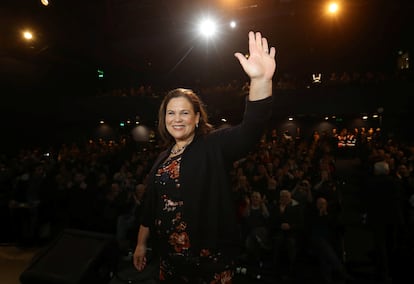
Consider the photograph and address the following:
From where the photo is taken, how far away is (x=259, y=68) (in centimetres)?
141

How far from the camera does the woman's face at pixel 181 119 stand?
5.22 ft

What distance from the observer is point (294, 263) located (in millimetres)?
4656

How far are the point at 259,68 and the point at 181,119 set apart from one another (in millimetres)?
443

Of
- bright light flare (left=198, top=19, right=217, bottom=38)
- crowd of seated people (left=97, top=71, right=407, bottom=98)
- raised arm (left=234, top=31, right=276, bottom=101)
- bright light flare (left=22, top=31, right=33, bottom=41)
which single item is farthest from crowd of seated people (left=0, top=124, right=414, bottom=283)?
crowd of seated people (left=97, top=71, right=407, bottom=98)

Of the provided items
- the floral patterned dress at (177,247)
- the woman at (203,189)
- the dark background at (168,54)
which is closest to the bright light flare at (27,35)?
the dark background at (168,54)

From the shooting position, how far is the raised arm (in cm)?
138

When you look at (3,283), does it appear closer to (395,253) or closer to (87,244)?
(87,244)

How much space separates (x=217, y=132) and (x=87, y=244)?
7.48ft

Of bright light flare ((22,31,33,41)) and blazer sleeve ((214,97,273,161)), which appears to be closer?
blazer sleeve ((214,97,273,161))

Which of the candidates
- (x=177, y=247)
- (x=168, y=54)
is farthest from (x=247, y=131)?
(x=168, y=54)

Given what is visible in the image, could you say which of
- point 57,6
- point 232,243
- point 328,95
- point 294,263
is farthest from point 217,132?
point 328,95

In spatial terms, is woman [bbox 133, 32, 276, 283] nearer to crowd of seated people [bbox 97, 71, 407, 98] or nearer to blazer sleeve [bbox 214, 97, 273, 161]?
blazer sleeve [bbox 214, 97, 273, 161]

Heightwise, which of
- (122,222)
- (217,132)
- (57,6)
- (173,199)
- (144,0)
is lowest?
(122,222)

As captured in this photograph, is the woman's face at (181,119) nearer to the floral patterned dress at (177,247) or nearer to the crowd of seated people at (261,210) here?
the floral patterned dress at (177,247)
